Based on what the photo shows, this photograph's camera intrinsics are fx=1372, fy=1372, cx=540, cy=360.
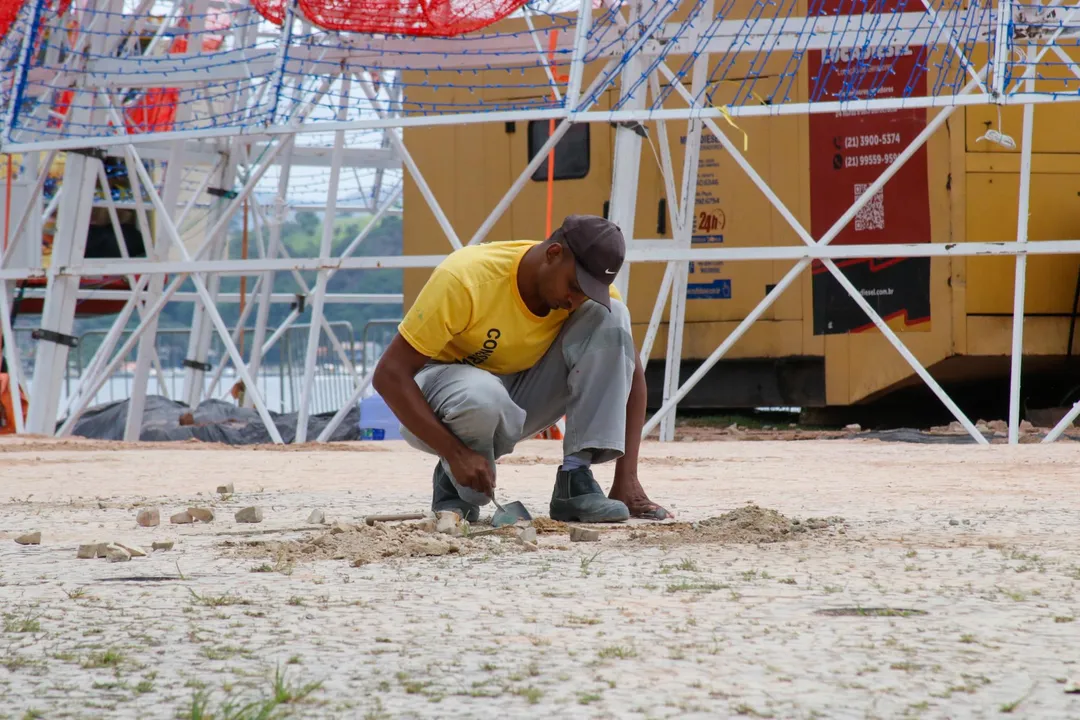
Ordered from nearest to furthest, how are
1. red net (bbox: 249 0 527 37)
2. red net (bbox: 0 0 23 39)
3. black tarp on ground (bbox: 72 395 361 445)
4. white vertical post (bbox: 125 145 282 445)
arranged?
white vertical post (bbox: 125 145 282 445) → red net (bbox: 249 0 527 37) → red net (bbox: 0 0 23 39) → black tarp on ground (bbox: 72 395 361 445)

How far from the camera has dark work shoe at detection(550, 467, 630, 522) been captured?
160 inches

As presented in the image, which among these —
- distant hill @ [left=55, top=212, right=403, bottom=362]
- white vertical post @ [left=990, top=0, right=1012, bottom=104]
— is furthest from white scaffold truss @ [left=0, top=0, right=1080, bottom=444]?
distant hill @ [left=55, top=212, right=403, bottom=362]

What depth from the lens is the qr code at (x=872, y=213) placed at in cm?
1010

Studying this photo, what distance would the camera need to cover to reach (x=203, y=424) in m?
A: 11.2

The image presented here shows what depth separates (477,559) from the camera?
3307 millimetres

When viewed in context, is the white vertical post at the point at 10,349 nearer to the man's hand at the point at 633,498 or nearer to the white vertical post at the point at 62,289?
the white vertical post at the point at 62,289

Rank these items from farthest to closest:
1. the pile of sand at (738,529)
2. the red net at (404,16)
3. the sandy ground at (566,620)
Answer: the red net at (404,16) < the pile of sand at (738,529) < the sandy ground at (566,620)

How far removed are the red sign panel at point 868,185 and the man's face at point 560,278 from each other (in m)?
6.26

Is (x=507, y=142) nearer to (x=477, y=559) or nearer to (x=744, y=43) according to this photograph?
(x=744, y=43)

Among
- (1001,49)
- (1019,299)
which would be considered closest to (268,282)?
(1019,299)

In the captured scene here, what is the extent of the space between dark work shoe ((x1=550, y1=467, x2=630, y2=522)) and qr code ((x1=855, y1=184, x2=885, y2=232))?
6525 mm

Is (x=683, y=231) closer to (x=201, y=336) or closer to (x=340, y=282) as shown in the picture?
(x=201, y=336)

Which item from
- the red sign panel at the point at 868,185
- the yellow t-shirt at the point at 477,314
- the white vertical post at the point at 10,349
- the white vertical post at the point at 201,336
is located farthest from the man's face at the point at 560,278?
the white vertical post at the point at 201,336

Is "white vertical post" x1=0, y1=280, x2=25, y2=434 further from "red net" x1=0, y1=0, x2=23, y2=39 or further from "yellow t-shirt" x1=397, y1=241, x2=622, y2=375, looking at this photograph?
"yellow t-shirt" x1=397, y1=241, x2=622, y2=375
